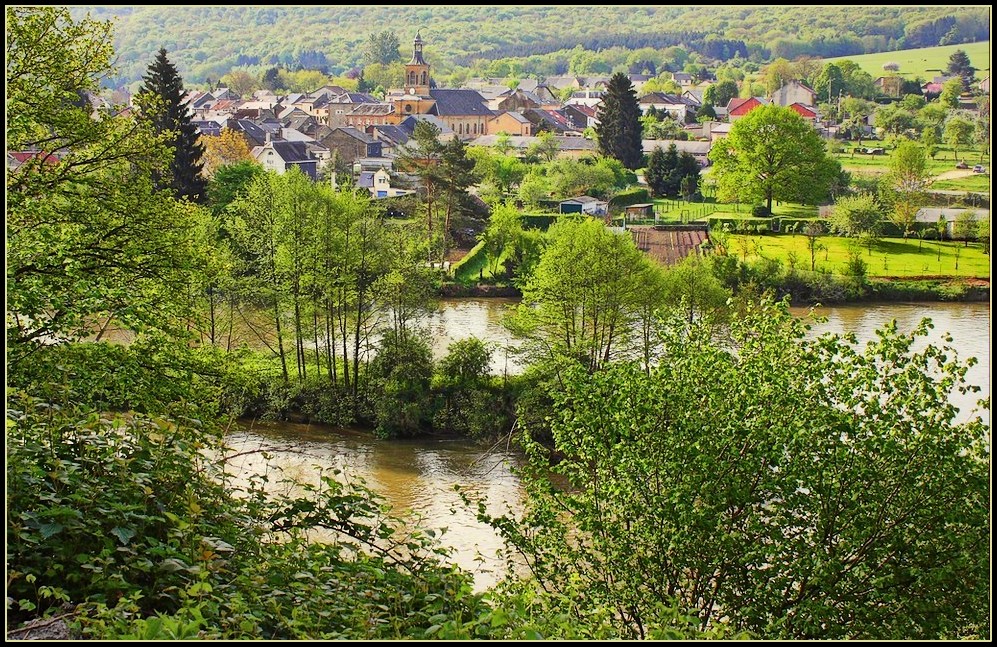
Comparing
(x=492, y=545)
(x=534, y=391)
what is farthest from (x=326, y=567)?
(x=534, y=391)

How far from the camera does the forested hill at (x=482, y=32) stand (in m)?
14.3

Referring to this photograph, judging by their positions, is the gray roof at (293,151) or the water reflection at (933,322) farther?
the gray roof at (293,151)

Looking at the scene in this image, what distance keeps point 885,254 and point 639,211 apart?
26.0 ft

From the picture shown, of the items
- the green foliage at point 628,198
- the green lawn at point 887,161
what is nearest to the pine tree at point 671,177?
the green foliage at point 628,198

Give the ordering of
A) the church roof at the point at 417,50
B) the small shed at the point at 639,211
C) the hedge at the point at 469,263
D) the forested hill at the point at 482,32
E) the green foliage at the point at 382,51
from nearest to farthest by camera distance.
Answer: the forested hill at the point at 482,32, the hedge at the point at 469,263, the small shed at the point at 639,211, the church roof at the point at 417,50, the green foliage at the point at 382,51

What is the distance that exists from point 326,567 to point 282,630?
0.66 m

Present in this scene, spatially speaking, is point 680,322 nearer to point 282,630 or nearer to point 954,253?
point 282,630

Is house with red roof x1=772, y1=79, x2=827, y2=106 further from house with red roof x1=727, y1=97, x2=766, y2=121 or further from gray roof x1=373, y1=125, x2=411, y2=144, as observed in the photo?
gray roof x1=373, y1=125, x2=411, y2=144

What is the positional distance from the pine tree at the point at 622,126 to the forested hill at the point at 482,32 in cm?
238

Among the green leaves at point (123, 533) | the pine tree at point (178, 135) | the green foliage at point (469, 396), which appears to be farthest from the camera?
the pine tree at point (178, 135)

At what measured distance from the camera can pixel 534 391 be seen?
43.2 feet

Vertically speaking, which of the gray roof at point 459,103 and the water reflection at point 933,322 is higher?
the gray roof at point 459,103

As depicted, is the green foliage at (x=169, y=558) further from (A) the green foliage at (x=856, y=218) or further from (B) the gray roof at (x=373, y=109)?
(B) the gray roof at (x=373, y=109)

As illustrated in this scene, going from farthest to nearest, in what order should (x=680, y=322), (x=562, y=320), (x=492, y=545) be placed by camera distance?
(x=562, y=320) → (x=492, y=545) → (x=680, y=322)
